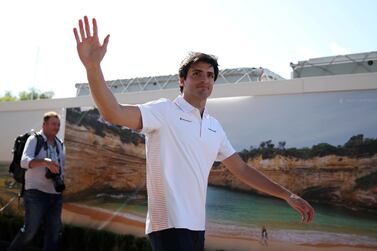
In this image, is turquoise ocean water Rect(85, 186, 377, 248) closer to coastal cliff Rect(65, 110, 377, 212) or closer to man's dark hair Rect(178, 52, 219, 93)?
coastal cliff Rect(65, 110, 377, 212)

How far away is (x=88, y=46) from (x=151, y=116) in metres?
0.49

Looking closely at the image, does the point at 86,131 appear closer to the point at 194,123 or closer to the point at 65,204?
the point at 65,204

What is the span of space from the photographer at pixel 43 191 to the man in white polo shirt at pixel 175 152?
2.88 metres

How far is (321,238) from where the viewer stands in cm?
530

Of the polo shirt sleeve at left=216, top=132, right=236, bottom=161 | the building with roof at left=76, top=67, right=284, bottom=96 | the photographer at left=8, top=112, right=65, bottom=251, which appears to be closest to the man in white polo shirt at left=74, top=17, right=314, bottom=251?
the polo shirt sleeve at left=216, top=132, right=236, bottom=161

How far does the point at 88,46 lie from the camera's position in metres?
2.26

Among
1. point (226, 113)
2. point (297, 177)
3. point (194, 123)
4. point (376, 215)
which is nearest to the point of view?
point (194, 123)

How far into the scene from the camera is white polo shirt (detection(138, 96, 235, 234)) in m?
2.50

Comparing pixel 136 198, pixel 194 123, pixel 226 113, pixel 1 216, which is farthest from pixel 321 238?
pixel 1 216

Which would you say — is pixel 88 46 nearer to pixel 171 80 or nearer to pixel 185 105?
Result: pixel 185 105

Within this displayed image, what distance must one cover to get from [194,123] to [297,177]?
324 cm

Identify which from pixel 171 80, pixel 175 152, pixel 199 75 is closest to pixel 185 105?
pixel 199 75

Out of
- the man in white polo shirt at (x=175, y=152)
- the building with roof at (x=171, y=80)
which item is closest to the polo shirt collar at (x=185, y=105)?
the man in white polo shirt at (x=175, y=152)

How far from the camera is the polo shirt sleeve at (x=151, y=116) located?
2.48m
